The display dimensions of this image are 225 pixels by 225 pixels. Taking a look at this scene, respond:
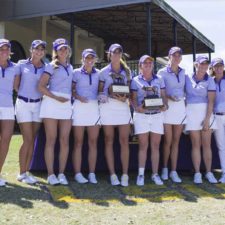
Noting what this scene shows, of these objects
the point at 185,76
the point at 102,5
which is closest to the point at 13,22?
the point at 102,5

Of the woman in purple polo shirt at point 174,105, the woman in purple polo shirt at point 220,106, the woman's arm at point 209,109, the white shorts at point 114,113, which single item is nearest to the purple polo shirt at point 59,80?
the white shorts at point 114,113

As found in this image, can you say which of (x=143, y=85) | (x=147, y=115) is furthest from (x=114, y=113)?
(x=143, y=85)

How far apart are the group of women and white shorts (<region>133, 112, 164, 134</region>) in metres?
0.01

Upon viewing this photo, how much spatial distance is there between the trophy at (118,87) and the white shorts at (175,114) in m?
0.72

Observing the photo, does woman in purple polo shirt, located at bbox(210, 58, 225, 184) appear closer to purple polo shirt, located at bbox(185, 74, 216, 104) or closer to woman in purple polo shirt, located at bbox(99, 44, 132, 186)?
purple polo shirt, located at bbox(185, 74, 216, 104)

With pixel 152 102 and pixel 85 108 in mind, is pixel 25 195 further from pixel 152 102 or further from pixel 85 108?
pixel 152 102

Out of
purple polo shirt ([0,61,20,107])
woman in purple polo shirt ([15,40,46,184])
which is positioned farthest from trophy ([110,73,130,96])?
purple polo shirt ([0,61,20,107])

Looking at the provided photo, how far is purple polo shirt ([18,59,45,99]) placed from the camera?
18.5 ft

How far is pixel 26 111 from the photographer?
18.5 feet

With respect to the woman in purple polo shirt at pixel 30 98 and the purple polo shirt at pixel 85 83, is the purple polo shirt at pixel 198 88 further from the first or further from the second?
the woman in purple polo shirt at pixel 30 98

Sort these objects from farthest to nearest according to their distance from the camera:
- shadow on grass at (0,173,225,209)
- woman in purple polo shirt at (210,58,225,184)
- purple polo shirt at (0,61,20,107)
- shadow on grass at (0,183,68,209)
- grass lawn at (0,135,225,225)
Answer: woman in purple polo shirt at (210,58,225,184) < purple polo shirt at (0,61,20,107) < shadow on grass at (0,173,225,209) < shadow on grass at (0,183,68,209) < grass lawn at (0,135,225,225)

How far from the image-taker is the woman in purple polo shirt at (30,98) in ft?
18.5

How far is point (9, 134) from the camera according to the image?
5574mm

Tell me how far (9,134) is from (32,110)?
44 centimetres
